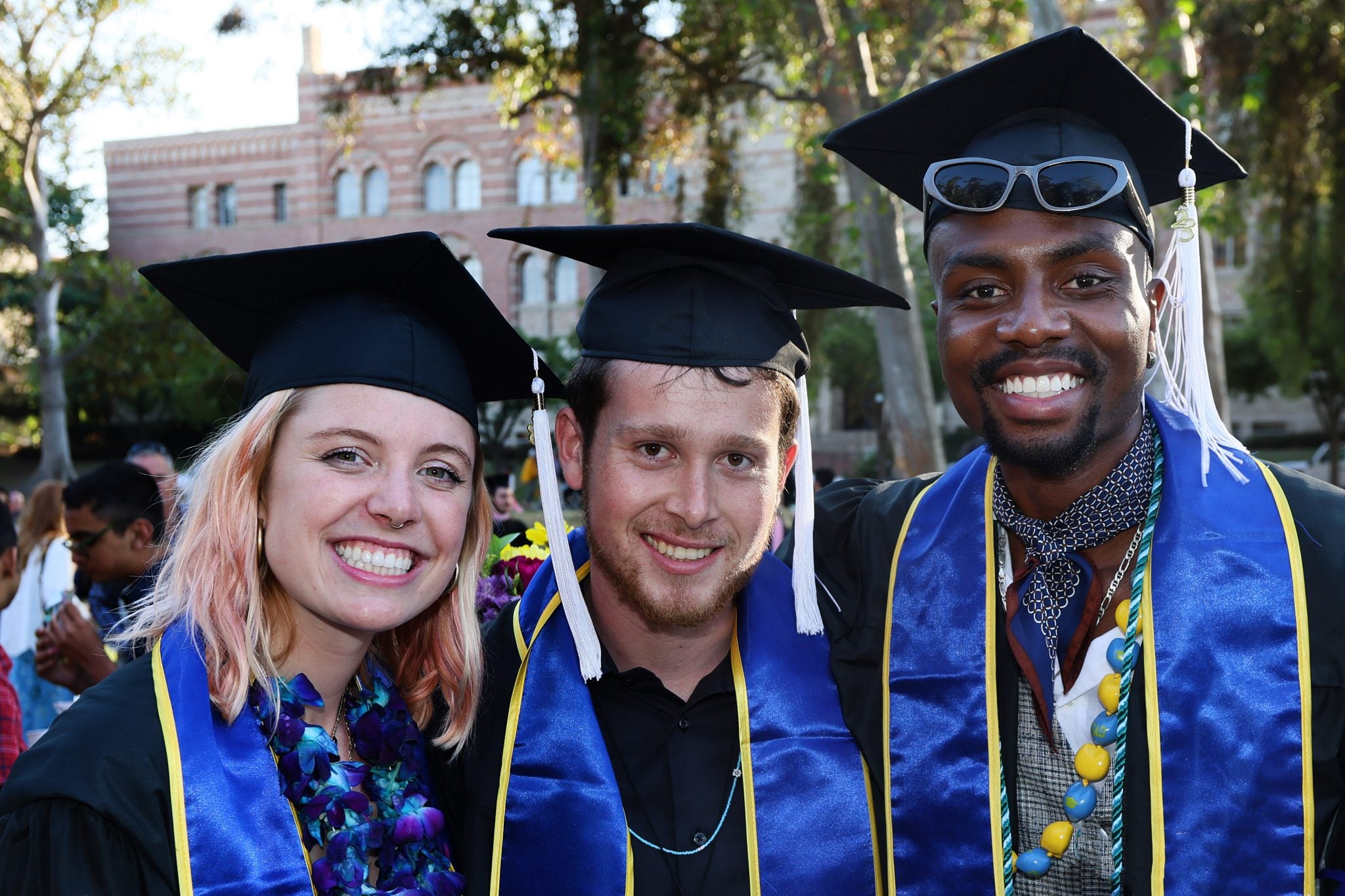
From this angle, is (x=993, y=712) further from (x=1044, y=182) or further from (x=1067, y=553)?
(x=1044, y=182)

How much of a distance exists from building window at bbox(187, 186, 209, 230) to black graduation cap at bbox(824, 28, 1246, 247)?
36.3 metres

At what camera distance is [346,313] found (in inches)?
81.9

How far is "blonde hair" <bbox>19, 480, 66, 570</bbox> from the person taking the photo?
5812mm

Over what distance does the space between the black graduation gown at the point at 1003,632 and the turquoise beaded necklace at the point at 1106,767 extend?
0.7 inches

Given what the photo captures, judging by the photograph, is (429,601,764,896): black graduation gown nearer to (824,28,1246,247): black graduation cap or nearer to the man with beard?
the man with beard

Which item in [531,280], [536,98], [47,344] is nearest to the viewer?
[536,98]

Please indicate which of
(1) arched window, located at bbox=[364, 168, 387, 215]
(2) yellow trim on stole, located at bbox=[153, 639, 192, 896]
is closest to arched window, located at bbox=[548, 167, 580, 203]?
(1) arched window, located at bbox=[364, 168, 387, 215]

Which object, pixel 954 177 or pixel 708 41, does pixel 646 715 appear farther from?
pixel 708 41

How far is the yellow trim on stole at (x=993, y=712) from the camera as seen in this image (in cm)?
199

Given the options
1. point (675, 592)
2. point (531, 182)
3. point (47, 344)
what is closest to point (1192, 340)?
point (675, 592)

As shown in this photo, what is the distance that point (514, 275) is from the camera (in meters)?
31.8

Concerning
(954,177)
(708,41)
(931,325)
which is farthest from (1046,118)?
(931,325)

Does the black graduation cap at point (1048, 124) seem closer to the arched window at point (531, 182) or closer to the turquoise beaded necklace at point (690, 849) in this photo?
the turquoise beaded necklace at point (690, 849)

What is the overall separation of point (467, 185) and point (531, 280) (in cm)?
382
